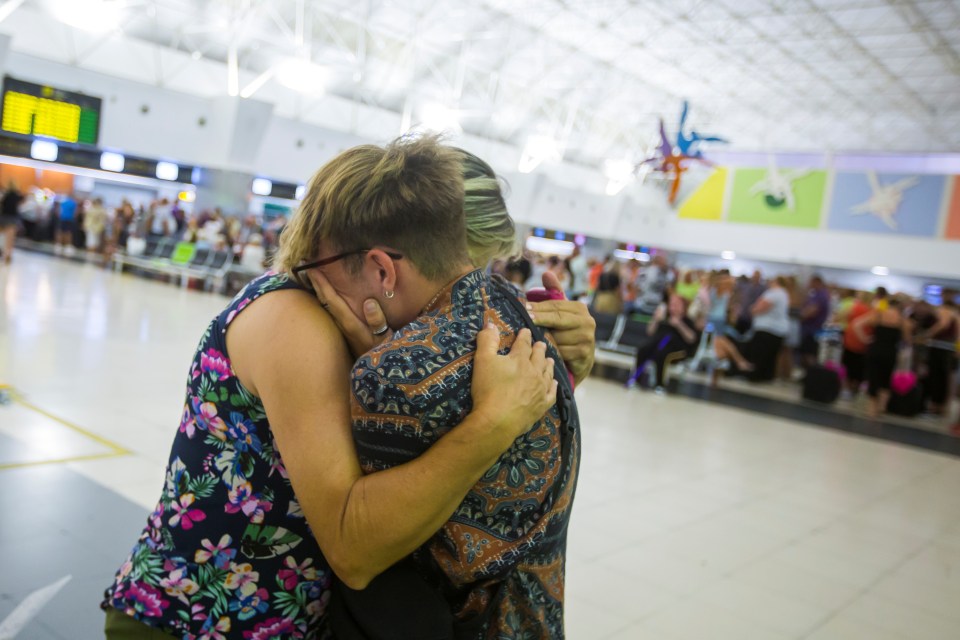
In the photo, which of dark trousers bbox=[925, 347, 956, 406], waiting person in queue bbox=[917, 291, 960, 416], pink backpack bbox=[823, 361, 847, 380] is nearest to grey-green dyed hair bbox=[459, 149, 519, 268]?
pink backpack bbox=[823, 361, 847, 380]

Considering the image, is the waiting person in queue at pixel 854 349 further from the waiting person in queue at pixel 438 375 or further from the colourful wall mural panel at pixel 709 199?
the colourful wall mural panel at pixel 709 199

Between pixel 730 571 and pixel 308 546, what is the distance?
3351mm

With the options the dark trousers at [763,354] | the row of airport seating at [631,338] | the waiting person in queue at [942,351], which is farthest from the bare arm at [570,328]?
the dark trousers at [763,354]

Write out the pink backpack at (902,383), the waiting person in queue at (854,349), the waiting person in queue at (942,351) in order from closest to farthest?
the pink backpack at (902,383)
the waiting person in queue at (942,351)
the waiting person in queue at (854,349)

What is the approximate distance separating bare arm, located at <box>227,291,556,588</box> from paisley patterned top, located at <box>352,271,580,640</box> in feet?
0.11

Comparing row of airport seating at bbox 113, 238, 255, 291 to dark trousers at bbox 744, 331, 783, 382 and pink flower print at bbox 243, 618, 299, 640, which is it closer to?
dark trousers at bbox 744, 331, 783, 382

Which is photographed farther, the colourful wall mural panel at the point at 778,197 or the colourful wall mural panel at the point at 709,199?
the colourful wall mural panel at the point at 709,199

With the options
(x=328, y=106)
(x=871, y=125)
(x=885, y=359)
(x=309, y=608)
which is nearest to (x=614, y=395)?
(x=885, y=359)

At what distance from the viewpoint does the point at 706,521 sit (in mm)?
5016

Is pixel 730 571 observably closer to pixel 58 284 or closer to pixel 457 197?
pixel 457 197

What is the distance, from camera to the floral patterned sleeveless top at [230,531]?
53.7 inches

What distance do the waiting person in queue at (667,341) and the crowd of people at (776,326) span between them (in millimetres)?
14

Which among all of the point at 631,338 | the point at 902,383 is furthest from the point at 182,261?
the point at 902,383

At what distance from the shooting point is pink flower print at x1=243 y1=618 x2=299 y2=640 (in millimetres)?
1389
